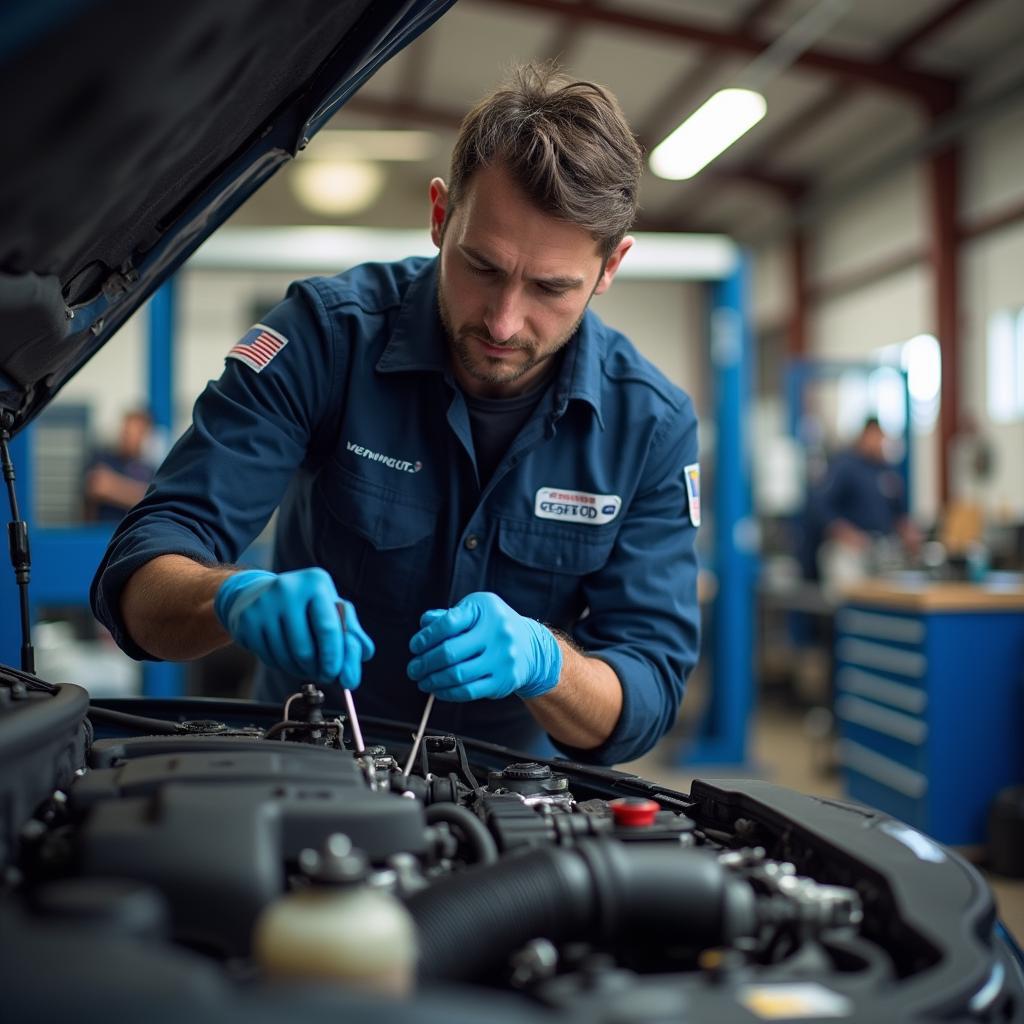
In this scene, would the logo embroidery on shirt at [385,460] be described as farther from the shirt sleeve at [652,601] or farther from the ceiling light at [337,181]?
the ceiling light at [337,181]

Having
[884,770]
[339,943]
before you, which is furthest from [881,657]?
[339,943]

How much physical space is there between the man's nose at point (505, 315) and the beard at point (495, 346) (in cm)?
2

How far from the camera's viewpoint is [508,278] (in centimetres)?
118

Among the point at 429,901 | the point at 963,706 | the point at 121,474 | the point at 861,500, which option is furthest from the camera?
the point at 861,500

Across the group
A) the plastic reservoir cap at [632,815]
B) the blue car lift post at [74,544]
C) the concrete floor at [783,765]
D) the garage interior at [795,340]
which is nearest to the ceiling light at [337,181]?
the garage interior at [795,340]

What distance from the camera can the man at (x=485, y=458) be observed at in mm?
1171

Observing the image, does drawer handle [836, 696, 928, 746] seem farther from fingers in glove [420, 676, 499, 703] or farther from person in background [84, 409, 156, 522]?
person in background [84, 409, 156, 522]

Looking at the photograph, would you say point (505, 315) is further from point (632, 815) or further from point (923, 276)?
point (923, 276)

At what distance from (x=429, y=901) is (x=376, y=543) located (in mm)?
844

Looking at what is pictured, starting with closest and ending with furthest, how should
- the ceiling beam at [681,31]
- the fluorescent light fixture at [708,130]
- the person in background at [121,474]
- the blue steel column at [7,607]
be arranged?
the blue steel column at [7,607], the person in background at [121,474], the fluorescent light fixture at [708,130], the ceiling beam at [681,31]

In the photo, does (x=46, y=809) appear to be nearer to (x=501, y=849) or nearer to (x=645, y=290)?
(x=501, y=849)

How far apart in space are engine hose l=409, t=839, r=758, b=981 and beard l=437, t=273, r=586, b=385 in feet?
2.40

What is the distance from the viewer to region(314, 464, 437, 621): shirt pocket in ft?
4.50

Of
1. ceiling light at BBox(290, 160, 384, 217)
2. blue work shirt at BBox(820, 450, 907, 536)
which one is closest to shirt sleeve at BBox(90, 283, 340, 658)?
blue work shirt at BBox(820, 450, 907, 536)
